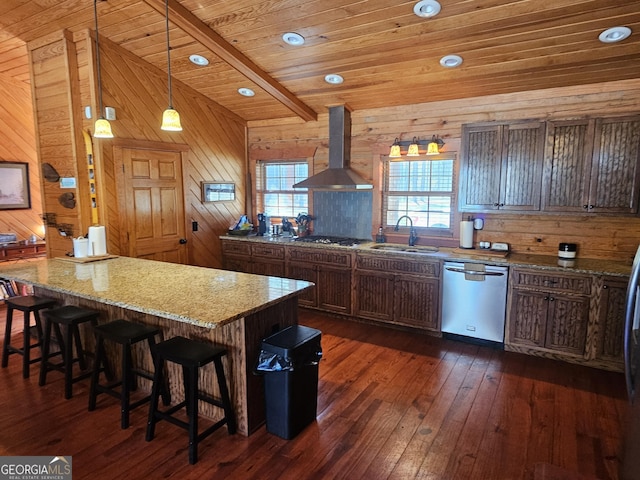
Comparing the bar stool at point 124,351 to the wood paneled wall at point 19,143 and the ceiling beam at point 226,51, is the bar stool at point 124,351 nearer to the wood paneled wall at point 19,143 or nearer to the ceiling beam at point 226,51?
the ceiling beam at point 226,51

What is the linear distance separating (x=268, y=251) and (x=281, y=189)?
1.11 meters

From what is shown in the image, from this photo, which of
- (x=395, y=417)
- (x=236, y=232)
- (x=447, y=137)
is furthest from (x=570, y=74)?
(x=236, y=232)

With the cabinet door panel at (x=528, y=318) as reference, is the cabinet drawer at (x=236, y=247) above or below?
above

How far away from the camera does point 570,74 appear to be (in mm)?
3309

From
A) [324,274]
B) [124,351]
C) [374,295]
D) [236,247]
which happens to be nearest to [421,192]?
[374,295]

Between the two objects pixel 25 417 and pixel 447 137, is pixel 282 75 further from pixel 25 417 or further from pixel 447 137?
pixel 25 417

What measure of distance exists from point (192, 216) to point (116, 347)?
222 cm

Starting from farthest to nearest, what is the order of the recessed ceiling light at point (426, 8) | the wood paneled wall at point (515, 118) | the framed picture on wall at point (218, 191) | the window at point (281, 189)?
the window at point (281, 189) < the framed picture on wall at point (218, 191) < the wood paneled wall at point (515, 118) < the recessed ceiling light at point (426, 8)

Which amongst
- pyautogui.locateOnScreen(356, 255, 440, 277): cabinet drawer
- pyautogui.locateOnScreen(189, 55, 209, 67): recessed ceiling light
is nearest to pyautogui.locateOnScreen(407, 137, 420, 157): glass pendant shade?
pyautogui.locateOnScreen(356, 255, 440, 277): cabinet drawer

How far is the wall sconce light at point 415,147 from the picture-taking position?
13.5 ft

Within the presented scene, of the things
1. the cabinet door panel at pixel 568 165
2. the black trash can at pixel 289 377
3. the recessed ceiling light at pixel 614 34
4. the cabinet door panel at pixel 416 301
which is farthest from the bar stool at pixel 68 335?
the recessed ceiling light at pixel 614 34

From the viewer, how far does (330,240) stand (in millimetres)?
4758

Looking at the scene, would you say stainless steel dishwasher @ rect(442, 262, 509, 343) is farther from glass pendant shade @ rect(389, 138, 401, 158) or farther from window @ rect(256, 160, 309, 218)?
window @ rect(256, 160, 309, 218)

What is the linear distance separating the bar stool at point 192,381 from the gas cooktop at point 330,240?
2.37 m
